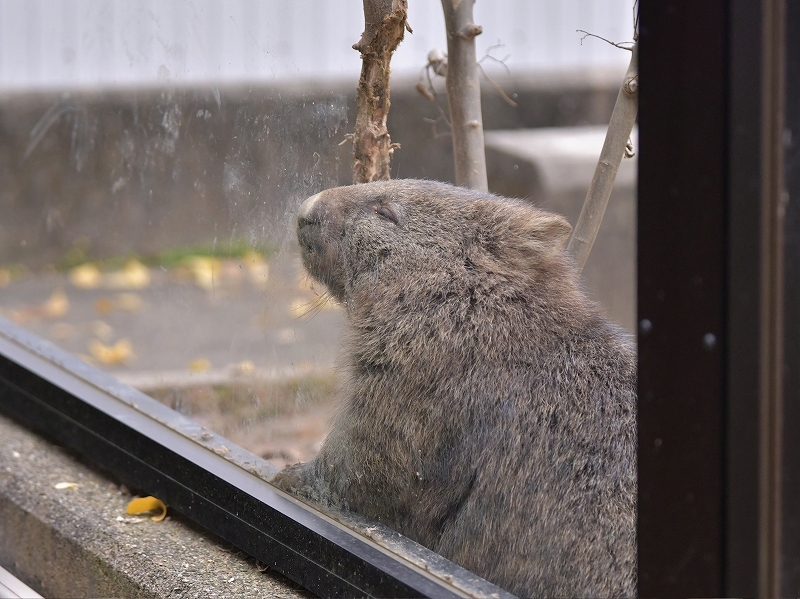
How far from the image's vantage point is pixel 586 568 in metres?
2.00

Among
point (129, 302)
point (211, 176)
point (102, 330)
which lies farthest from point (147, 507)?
point (129, 302)

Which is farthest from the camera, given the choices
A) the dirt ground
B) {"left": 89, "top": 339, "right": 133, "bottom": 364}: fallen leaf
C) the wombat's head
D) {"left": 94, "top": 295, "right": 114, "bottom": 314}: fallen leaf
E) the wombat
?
{"left": 94, "top": 295, "right": 114, "bottom": 314}: fallen leaf

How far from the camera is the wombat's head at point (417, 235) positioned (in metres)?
2.42

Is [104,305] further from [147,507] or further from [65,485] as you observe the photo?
[147,507]

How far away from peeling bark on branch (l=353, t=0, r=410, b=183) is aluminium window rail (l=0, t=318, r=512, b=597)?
0.95 m

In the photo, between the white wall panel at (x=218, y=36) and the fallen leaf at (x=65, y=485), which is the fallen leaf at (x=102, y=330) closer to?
the white wall panel at (x=218, y=36)

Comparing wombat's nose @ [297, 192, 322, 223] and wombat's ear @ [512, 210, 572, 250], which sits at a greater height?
wombat's nose @ [297, 192, 322, 223]

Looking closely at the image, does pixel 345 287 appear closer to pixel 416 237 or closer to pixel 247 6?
pixel 416 237

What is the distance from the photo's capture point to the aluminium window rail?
7.14 feet

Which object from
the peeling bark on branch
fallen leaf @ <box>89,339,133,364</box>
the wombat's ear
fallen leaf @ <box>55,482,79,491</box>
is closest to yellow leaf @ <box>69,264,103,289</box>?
fallen leaf @ <box>89,339,133,364</box>

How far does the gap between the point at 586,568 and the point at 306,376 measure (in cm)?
104

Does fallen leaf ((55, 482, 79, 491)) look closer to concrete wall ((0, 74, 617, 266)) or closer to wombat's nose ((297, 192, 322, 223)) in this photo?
concrete wall ((0, 74, 617, 266))

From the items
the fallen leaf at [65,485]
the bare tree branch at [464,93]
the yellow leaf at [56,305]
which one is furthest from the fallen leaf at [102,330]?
the bare tree branch at [464,93]

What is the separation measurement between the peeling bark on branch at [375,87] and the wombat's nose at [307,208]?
208 millimetres
